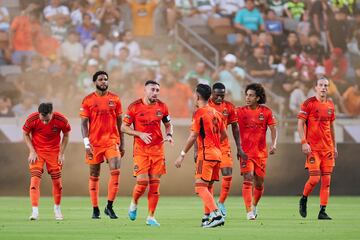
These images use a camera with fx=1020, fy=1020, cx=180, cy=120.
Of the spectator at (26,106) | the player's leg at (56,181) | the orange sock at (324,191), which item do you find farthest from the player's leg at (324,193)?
the spectator at (26,106)

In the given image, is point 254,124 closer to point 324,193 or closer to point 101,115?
point 324,193

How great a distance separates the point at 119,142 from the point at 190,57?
12.0m

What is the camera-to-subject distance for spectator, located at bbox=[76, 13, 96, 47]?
28325 millimetres

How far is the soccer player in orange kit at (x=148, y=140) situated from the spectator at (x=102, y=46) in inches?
502

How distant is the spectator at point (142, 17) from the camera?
28.8m

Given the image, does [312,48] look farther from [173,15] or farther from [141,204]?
[141,204]

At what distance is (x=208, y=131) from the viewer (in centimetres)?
1402

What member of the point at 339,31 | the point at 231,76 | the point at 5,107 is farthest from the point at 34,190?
the point at 339,31

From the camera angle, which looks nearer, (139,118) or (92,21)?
(139,118)

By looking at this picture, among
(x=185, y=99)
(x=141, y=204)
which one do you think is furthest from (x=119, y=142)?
(x=185, y=99)

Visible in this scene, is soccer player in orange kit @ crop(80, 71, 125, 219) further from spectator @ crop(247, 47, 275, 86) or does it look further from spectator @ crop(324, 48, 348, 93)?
spectator @ crop(324, 48, 348, 93)

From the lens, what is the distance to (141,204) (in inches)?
850

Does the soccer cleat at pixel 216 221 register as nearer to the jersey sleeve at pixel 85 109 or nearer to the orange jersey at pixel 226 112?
the orange jersey at pixel 226 112

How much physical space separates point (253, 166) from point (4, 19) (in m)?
13.7
